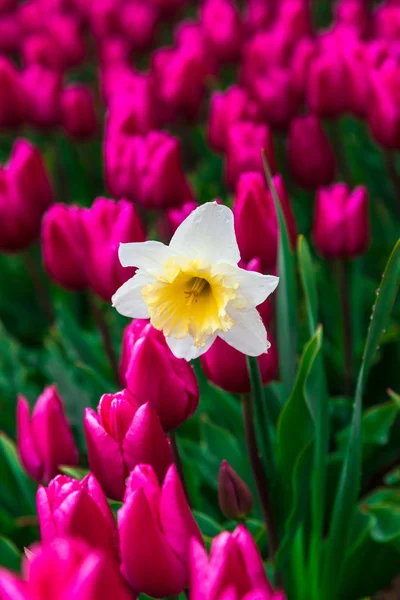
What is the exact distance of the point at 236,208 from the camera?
769 millimetres

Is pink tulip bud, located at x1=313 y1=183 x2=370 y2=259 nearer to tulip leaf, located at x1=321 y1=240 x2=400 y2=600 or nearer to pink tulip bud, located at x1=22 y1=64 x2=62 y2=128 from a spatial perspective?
tulip leaf, located at x1=321 y1=240 x2=400 y2=600

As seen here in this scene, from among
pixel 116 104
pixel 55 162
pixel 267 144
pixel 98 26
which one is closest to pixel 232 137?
pixel 267 144

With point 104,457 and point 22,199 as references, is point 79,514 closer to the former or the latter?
point 104,457

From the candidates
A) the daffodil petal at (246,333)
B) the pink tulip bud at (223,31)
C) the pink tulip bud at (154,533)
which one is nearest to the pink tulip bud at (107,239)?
the daffodil petal at (246,333)

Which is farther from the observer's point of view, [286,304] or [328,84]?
[328,84]

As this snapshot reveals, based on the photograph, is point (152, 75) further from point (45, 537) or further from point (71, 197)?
point (45, 537)

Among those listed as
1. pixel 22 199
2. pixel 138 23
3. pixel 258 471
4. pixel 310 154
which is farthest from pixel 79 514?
pixel 138 23

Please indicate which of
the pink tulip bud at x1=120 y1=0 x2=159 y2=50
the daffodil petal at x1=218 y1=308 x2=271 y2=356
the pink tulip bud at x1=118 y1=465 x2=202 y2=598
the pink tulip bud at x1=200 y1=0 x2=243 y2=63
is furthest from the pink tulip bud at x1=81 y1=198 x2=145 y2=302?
the pink tulip bud at x1=120 y1=0 x2=159 y2=50

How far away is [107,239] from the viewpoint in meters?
0.85

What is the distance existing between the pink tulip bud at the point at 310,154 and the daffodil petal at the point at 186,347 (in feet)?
2.15

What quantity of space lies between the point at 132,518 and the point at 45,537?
7cm

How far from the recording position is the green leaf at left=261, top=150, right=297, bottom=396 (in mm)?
733

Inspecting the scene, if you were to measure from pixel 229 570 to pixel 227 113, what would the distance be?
3.12 feet

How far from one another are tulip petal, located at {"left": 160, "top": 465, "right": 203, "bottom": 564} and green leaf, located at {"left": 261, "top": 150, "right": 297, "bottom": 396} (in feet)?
0.95
